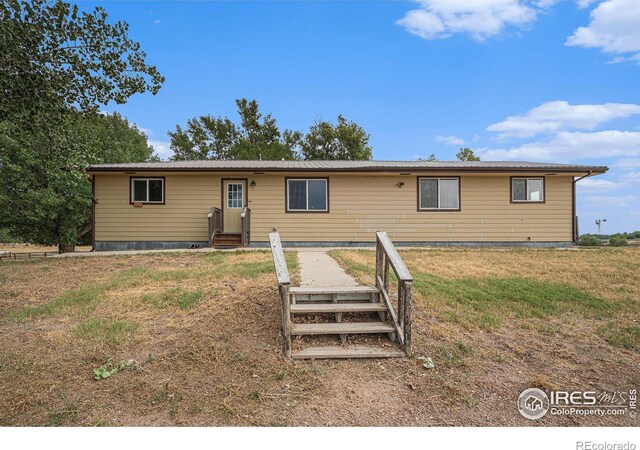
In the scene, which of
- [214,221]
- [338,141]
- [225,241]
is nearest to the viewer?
[214,221]

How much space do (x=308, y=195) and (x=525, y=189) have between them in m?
7.74

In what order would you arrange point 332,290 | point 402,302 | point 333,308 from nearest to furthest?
point 402,302
point 333,308
point 332,290

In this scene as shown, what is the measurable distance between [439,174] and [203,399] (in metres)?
10.9

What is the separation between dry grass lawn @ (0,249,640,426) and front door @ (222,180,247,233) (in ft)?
19.8

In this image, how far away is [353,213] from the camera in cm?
1193

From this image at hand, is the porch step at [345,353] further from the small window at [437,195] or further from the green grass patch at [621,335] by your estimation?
the small window at [437,195]

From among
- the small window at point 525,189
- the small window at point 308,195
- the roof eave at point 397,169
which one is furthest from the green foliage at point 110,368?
the small window at point 525,189

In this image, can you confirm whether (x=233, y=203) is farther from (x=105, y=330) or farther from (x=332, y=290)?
(x=332, y=290)

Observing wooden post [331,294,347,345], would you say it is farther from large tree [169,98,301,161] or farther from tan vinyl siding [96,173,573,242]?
large tree [169,98,301,161]

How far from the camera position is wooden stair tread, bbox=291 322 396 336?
11.6ft

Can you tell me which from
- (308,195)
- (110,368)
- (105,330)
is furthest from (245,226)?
(110,368)

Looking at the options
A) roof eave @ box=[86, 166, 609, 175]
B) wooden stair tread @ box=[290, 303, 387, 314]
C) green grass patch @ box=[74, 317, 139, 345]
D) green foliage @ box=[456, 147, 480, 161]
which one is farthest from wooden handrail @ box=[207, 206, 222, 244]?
green foliage @ box=[456, 147, 480, 161]

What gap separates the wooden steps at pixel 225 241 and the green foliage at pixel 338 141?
55.8 ft

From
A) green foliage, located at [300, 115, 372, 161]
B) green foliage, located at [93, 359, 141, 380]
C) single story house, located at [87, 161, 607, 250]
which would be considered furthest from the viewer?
green foliage, located at [300, 115, 372, 161]
